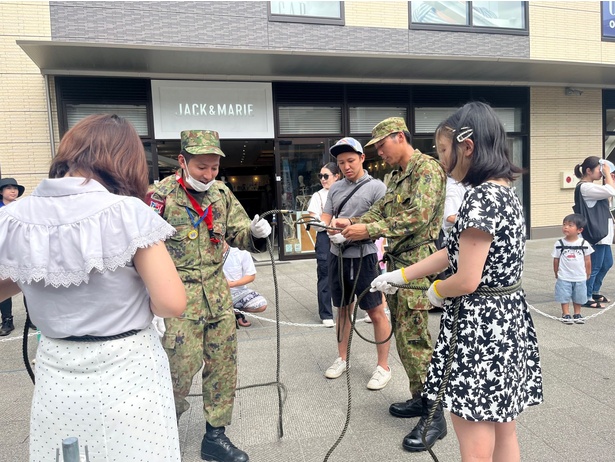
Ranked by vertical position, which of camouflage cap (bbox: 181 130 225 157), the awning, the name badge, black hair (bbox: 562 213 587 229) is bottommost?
black hair (bbox: 562 213 587 229)

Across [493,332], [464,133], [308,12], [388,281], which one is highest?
[308,12]

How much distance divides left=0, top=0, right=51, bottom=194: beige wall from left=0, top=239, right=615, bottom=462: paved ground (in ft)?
13.9

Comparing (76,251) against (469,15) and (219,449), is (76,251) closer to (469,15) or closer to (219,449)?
(219,449)

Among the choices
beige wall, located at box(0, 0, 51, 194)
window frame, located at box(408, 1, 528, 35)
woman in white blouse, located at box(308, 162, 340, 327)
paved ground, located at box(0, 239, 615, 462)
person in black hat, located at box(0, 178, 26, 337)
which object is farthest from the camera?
window frame, located at box(408, 1, 528, 35)

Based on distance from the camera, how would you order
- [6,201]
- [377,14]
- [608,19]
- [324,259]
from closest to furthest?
[6,201], [324,259], [377,14], [608,19]

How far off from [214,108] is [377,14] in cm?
395

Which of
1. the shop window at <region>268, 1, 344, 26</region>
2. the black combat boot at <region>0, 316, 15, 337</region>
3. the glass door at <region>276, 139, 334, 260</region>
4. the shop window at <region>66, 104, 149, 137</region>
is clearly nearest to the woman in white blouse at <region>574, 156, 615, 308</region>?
the glass door at <region>276, 139, 334, 260</region>

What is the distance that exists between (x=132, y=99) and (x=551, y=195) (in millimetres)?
10069

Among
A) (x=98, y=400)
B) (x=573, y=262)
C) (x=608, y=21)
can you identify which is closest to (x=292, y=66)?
(x=573, y=262)

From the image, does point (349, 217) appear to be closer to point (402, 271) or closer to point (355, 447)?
point (402, 271)

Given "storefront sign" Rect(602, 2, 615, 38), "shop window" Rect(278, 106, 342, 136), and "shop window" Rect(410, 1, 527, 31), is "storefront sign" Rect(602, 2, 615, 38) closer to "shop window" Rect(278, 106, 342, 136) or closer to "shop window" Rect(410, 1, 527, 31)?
"shop window" Rect(410, 1, 527, 31)

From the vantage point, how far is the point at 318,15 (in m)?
8.87

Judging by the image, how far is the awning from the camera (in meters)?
7.22

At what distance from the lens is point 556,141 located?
10.9 m
